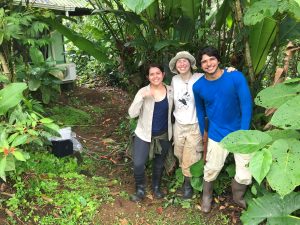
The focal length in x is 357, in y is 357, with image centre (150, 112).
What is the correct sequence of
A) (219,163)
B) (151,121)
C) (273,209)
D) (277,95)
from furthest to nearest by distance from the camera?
1. (151,121)
2. (219,163)
3. (273,209)
4. (277,95)

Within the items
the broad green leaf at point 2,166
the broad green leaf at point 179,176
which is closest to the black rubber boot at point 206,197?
the broad green leaf at point 179,176

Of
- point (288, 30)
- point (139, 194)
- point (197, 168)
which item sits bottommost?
point (139, 194)

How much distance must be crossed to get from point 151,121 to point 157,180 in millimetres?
788

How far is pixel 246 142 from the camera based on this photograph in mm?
2078

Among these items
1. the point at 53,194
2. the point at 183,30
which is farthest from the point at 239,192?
the point at 183,30

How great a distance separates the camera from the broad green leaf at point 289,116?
6.35ft

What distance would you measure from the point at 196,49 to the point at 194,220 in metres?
2.01

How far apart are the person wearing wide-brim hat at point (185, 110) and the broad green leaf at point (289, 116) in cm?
155

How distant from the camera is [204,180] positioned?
3.69 m

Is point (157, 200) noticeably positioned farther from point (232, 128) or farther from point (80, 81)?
point (80, 81)

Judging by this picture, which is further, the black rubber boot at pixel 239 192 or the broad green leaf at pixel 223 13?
the broad green leaf at pixel 223 13

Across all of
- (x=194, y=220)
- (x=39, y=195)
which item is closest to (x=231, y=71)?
(x=194, y=220)

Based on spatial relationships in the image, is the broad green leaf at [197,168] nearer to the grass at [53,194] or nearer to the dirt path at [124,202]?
the dirt path at [124,202]

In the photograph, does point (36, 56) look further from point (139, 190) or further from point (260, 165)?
point (260, 165)
